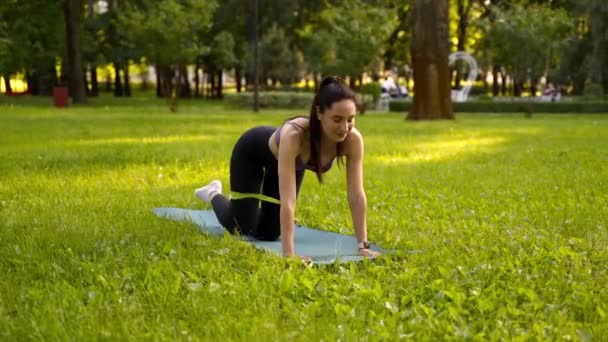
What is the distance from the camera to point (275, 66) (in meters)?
56.8

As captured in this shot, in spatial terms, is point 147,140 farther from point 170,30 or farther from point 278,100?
point 278,100

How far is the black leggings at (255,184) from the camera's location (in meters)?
6.53

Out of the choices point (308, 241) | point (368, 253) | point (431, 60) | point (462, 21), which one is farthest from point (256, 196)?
point (462, 21)

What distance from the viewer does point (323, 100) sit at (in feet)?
17.5

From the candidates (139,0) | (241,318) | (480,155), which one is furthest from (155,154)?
(139,0)

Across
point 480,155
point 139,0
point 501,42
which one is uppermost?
point 139,0

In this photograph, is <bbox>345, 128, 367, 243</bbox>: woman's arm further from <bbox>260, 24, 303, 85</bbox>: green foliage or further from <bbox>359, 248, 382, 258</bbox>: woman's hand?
<bbox>260, 24, 303, 85</bbox>: green foliage

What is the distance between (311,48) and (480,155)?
124 feet

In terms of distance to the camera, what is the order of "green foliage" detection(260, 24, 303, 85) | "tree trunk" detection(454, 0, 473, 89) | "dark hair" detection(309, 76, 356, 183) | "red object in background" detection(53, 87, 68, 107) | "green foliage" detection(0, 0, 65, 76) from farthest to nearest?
1. "tree trunk" detection(454, 0, 473, 89)
2. "green foliage" detection(260, 24, 303, 85)
3. "green foliage" detection(0, 0, 65, 76)
4. "red object in background" detection(53, 87, 68, 107)
5. "dark hair" detection(309, 76, 356, 183)

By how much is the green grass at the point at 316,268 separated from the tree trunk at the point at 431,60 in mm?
15391

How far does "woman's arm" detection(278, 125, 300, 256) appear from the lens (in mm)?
5426

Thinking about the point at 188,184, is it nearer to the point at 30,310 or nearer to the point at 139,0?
the point at 30,310

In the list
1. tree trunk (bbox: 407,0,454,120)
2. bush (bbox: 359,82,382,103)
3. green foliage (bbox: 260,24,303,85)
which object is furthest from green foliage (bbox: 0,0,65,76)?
tree trunk (bbox: 407,0,454,120)

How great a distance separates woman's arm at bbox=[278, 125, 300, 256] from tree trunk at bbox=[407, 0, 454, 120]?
69.6 feet
